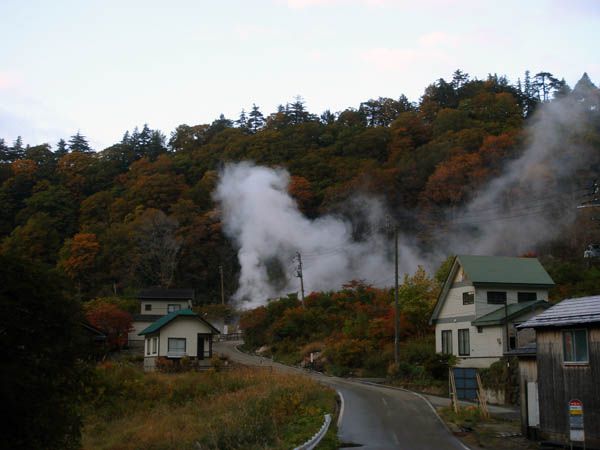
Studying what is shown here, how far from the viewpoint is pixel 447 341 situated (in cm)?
3809

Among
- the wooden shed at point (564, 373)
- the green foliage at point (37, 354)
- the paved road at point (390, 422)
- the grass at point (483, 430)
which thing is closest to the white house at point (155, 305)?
the paved road at point (390, 422)

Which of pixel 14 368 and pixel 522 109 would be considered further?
pixel 522 109

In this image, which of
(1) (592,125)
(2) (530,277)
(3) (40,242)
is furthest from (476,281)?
(3) (40,242)

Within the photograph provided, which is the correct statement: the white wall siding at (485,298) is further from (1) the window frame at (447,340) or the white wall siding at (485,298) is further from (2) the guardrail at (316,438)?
(2) the guardrail at (316,438)

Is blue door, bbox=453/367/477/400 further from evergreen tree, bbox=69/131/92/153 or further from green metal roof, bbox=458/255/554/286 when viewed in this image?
evergreen tree, bbox=69/131/92/153

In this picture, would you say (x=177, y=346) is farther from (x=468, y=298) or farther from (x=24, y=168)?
(x=24, y=168)

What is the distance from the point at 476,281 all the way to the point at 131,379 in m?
18.5

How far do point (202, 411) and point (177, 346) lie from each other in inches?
890

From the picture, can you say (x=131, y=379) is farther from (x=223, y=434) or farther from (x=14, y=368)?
(x=14, y=368)

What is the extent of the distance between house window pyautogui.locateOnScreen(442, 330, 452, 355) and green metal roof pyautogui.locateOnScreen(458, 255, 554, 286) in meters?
3.93

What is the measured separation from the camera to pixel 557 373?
18938 millimetres

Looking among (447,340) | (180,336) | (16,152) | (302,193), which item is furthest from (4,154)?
(447,340)

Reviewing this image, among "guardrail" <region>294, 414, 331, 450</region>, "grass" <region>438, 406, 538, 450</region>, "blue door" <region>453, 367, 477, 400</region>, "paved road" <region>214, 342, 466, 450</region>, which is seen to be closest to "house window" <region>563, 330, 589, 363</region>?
"grass" <region>438, 406, 538, 450</region>

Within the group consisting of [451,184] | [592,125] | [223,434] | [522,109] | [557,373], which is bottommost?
[223,434]
